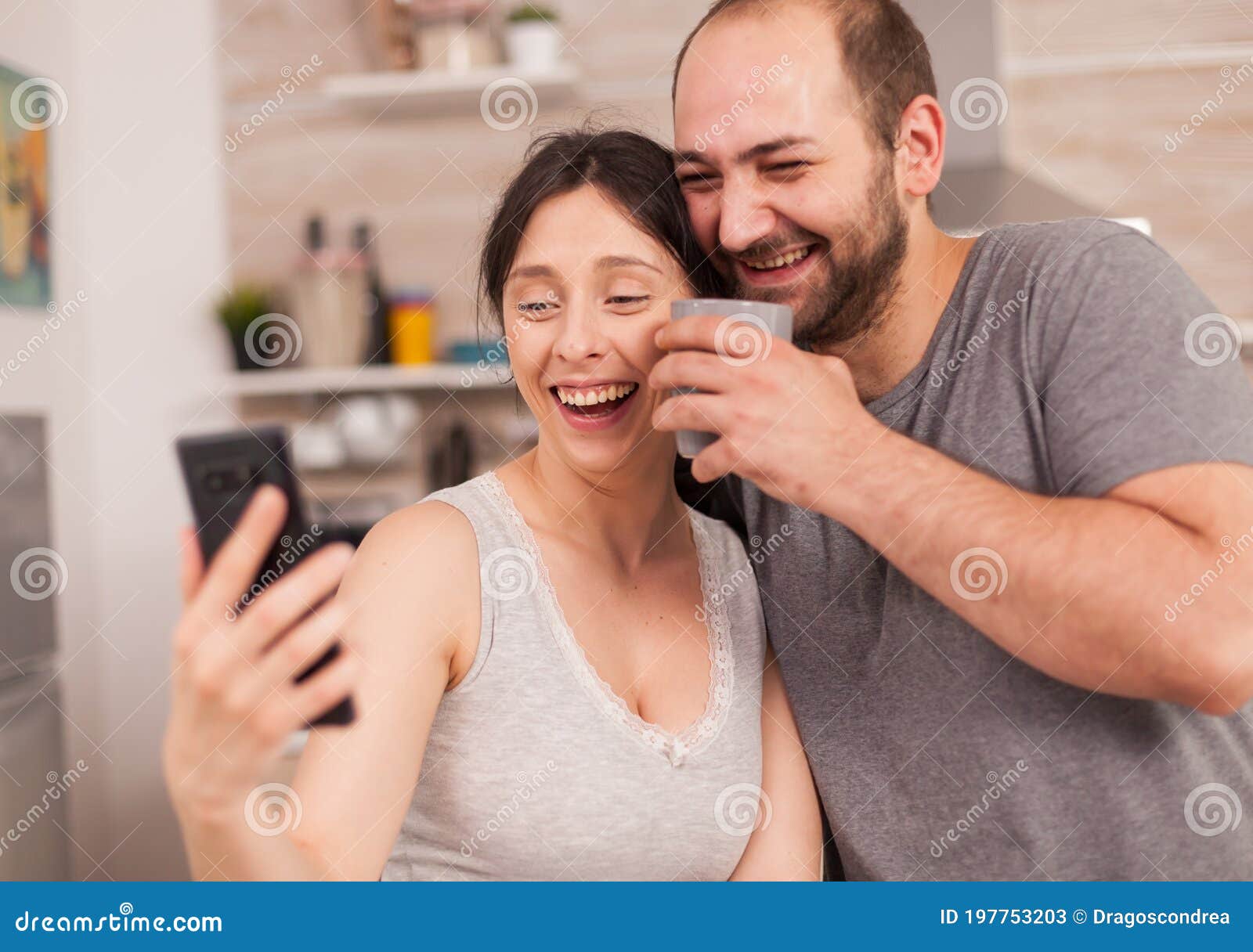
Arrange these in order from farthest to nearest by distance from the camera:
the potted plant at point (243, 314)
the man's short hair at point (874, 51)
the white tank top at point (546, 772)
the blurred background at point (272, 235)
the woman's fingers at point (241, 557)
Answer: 1. the potted plant at point (243, 314)
2. the blurred background at point (272, 235)
3. the man's short hair at point (874, 51)
4. the white tank top at point (546, 772)
5. the woman's fingers at point (241, 557)

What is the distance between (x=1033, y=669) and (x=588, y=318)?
1.64 feet

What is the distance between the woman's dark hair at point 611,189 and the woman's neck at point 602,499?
0.16m

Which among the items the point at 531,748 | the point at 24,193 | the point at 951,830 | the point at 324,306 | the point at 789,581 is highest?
the point at 24,193

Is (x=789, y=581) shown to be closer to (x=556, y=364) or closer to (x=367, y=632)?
(x=556, y=364)

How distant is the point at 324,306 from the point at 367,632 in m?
1.64

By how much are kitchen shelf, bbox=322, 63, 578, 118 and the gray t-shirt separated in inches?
58.7

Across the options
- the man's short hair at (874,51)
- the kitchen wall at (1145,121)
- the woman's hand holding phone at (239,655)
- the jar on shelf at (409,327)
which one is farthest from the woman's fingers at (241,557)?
the kitchen wall at (1145,121)

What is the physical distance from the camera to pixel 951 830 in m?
0.88

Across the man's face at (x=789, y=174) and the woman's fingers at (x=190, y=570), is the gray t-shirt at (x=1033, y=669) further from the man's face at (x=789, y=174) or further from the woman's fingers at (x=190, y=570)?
the woman's fingers at (x=190, y=570)

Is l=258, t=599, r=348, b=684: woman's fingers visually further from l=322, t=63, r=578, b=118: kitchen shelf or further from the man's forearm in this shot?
l=322, t=63, r=578, b=118: kitchen shelf

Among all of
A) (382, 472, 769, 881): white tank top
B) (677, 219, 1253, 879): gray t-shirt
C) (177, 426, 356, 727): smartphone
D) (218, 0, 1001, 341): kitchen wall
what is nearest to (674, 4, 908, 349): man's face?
(677, 219, 1253, 879): gray t-shirt

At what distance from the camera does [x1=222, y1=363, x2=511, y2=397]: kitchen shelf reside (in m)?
2.24

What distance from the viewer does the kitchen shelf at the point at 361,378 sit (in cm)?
224
